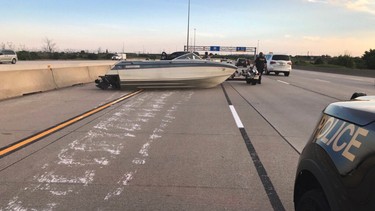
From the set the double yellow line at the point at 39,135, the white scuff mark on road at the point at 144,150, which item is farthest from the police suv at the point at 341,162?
the double yellow line at the point at 39,135

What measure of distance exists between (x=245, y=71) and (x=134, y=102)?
11218mm

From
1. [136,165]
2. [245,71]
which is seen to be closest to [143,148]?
[136,165]

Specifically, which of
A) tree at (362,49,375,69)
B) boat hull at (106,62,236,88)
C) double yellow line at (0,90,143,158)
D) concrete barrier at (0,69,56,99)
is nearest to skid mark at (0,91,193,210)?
double yellow line at (0,90,143,158)

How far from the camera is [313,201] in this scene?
2.73 metres

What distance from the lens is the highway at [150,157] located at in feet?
15.2

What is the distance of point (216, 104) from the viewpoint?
1319 centimetres

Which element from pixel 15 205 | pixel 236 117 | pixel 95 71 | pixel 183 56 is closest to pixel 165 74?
pixel 183 56

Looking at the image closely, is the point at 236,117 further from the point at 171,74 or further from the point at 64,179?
the point at 171,74

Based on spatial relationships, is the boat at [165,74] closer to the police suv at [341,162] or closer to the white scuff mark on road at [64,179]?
the white scuff mark on road at [64,179]

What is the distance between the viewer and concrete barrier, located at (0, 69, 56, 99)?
45.0 ft

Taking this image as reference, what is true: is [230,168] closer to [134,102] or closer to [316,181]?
[316,181]

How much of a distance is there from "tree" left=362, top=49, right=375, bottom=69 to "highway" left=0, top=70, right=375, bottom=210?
6166 centimetres

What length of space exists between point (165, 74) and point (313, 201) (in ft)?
48.8

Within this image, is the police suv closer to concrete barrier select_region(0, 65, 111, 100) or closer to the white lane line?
the white lane line
